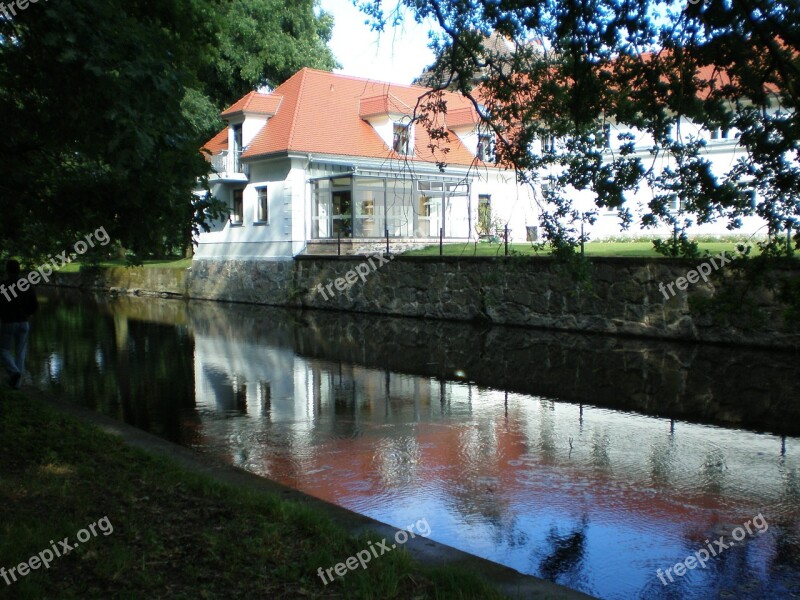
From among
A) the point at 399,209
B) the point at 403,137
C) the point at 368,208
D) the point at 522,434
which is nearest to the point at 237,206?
the point at 368,208

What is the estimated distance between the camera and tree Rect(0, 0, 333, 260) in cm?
611

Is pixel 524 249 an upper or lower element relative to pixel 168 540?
upper

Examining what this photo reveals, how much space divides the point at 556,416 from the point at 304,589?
A: 23.1 ft

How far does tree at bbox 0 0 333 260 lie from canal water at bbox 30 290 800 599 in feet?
9.13

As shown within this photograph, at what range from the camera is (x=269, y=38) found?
42062 millimetres

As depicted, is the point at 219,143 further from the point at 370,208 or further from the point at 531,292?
the point at 531,292

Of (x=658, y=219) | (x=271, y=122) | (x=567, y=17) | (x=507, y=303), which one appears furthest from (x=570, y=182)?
(x=271, y=122)

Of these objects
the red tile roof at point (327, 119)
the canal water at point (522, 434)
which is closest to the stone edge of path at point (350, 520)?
the canal water at point (522, 434)

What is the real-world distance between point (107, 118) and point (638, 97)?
5139 millimetres

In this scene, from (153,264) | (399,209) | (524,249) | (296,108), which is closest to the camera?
(524,249)

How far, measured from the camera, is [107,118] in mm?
5957

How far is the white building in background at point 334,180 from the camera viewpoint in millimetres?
31766

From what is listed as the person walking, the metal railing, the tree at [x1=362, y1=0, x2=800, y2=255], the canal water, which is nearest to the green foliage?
the tree at [x1=362, y1=0, x2=800, y2=255]

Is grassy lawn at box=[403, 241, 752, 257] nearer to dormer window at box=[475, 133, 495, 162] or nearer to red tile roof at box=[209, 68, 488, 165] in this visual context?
red tile roof at box=[209, 68, 488, 165]
